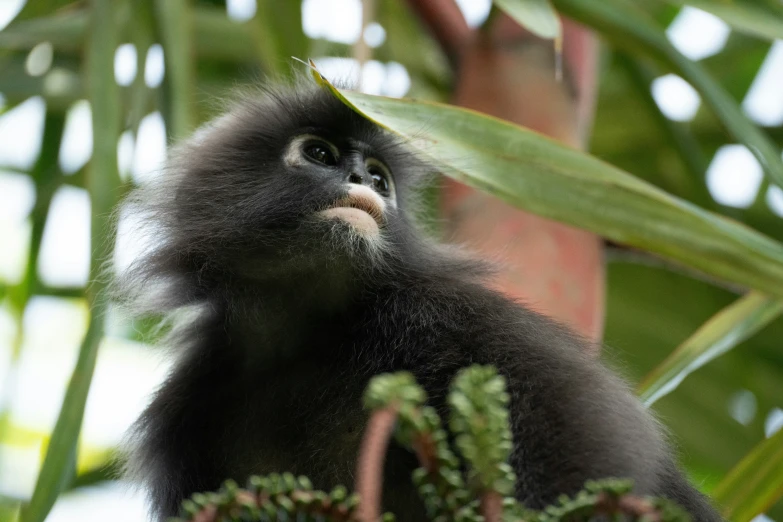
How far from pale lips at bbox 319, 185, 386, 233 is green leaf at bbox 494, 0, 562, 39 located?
0.57 metres

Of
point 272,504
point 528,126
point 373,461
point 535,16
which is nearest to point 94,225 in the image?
point 535,16

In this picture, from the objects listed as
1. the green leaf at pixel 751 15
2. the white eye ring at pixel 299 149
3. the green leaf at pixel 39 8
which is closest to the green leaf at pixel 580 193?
the green leaf at pixel 751 15

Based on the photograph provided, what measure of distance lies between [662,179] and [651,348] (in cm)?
60

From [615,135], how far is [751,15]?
1.51 meters

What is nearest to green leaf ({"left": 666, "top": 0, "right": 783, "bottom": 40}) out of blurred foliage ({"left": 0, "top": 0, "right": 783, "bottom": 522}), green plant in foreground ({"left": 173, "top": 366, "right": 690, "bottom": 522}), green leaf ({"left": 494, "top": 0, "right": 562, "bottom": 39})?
blurred foliage ({"left": 0, "top": 0, "right": 783, "bottom": 522})

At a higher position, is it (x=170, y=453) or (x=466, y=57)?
(x=466, y=57)

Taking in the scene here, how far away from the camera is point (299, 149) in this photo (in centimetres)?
242

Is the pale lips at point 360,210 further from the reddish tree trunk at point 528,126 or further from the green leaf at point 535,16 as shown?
the green leaf at point 535,16

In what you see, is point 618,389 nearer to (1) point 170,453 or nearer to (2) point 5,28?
(1) point 170,453

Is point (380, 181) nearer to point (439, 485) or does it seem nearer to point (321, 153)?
point (321, 153)

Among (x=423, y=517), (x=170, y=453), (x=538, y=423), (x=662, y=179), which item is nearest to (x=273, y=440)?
(x=170, y=453)

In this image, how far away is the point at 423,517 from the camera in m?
1.69

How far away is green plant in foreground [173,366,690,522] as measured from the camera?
26.7 inches

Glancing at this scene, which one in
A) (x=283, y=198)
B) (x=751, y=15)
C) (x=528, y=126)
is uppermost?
(x=751, y=15)
